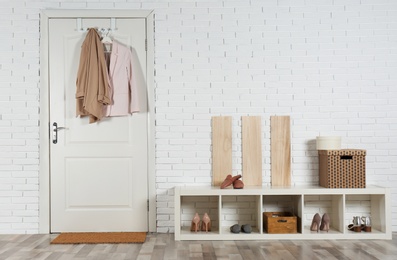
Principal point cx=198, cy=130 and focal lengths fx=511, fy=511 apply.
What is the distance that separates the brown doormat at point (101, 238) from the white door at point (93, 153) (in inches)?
4.7

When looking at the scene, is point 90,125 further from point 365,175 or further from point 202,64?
point 365,175

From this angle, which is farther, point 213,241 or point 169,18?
point 169,18

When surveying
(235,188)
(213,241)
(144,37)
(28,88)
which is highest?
(144,37)

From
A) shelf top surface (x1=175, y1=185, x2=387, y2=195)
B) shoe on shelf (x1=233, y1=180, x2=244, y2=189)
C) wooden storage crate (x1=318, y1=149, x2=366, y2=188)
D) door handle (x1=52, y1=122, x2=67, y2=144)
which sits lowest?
shelf top surface (x1=175, y1=185, x2=387, y2=195)

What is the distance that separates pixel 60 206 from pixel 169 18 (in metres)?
2.09

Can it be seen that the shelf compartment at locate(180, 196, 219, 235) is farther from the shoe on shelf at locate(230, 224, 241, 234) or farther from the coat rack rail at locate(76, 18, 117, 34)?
the coat rack rail at locate(76, 18, 117, 34)

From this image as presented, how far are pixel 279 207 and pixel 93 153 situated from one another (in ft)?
6.12

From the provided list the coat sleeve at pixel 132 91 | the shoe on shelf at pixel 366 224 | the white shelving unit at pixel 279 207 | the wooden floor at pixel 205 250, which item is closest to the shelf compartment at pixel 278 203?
the white shelving unit at pixel 279 207

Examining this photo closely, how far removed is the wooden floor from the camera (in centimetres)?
391

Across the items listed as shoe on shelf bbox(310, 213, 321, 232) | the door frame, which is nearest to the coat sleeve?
the door frame

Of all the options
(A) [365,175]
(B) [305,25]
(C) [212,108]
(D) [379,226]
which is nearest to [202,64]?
(C) [212,108]

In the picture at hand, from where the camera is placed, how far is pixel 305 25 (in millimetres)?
4965

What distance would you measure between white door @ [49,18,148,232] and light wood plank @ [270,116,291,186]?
1.23 metres

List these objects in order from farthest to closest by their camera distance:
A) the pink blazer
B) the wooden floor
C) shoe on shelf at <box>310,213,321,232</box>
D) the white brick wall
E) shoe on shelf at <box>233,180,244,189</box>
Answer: the white brick wall → the pink blazer → shoe on shelf at <box>310,213,321,232</box> → shoe on shelf at <box>233,180,244,189</box> → the wooden floor
